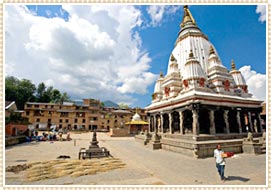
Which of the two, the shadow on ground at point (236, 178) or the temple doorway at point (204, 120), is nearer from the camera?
the shadow on ground at point (236, 178)

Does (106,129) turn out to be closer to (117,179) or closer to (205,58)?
(205,58)

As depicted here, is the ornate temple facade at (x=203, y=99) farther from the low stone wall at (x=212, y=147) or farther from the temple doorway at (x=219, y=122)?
the low stone wall at (x=212, y=147)

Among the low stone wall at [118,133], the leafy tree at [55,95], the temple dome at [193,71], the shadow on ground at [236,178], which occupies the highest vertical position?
the temple dome at [193,71]

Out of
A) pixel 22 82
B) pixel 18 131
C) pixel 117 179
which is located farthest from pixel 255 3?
pixel 22 82

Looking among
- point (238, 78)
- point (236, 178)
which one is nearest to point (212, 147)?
point (236, 178)

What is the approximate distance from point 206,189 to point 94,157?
8.13 meters

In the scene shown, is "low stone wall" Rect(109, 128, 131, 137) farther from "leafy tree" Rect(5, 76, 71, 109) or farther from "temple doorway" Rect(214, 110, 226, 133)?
"leafy tree" Rect(5, 76, 71, 109)

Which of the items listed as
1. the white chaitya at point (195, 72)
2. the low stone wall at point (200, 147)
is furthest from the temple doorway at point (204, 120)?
the low stone wall at point (200, 147)

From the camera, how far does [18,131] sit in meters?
24.1

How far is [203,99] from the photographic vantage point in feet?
54.1

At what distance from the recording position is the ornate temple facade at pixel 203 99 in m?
16.9

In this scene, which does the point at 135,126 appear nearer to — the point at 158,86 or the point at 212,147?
the point at 158,86

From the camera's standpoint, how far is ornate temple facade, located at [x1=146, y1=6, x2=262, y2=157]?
16938 millimetres

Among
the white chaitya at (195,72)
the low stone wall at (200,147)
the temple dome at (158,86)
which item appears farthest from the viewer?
the temple dome at (158,86)
